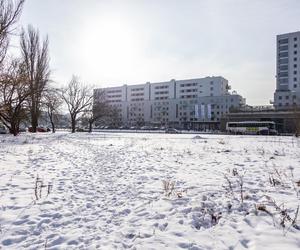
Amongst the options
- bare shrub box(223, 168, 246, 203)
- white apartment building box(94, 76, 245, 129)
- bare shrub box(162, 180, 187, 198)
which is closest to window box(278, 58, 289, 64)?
white apartment building box(94, 76, 245, 129)

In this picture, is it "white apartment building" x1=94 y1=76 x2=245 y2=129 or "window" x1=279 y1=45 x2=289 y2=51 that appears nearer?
"window" x1=279 y1=45 x2=289 y2=51

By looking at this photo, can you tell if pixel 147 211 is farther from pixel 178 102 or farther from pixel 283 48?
pixel 178 102

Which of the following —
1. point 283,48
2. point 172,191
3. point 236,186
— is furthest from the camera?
point 283,48

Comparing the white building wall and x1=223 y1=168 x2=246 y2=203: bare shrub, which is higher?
the white building wall

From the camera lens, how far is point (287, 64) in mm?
100812

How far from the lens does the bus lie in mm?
60825

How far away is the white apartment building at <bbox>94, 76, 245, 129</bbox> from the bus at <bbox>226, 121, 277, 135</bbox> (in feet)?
132

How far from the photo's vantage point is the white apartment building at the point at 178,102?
110m

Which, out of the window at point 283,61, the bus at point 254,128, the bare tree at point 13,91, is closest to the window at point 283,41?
the window at point 283,61

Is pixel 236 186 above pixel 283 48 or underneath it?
underneath

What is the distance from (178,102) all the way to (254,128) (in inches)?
2478

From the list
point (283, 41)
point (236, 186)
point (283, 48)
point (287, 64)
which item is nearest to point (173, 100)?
point (287, 64)

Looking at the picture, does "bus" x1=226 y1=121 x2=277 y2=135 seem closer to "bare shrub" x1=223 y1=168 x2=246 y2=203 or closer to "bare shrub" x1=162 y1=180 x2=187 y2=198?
"bare shrub" x1=223 y1=168 x2=246 y2=203

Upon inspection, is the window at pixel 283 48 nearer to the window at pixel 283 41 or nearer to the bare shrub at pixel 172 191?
the window at pixel 283 41
